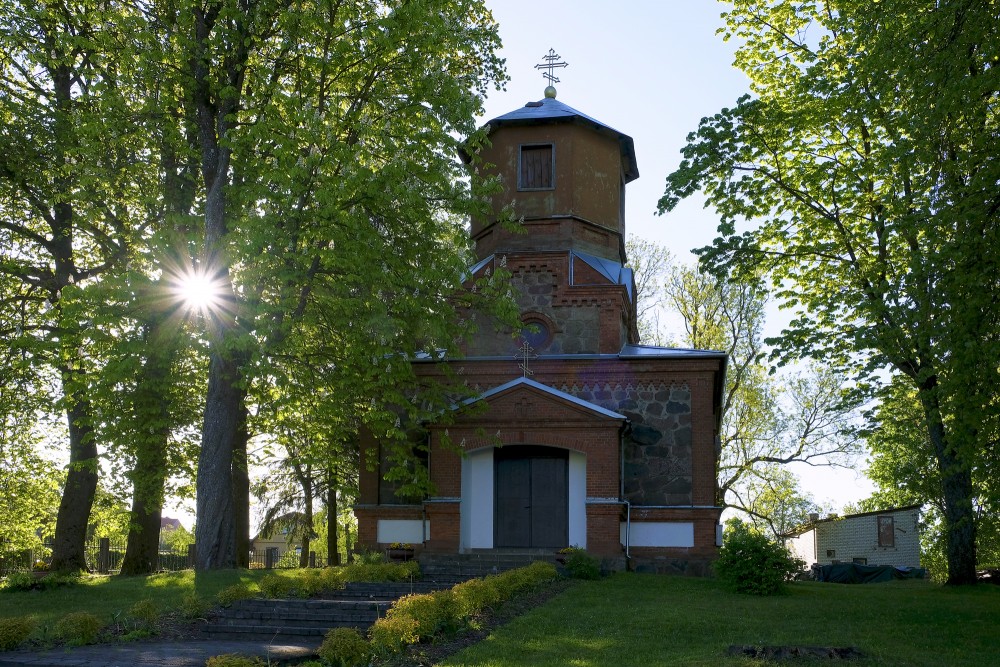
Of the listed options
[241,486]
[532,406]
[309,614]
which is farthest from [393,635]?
[241,486]

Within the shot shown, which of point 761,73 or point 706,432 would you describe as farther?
point 761,73

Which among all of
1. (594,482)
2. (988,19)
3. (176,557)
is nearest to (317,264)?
(594,482)

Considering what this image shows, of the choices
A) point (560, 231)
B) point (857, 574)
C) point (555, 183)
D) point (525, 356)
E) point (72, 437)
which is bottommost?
point (857, 574)

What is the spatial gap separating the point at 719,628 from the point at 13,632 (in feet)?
26.4

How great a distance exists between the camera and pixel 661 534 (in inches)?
810

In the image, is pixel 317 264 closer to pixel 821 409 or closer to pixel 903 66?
pixel 903 66

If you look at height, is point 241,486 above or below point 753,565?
above

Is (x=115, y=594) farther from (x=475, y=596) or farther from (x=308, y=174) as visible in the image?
(x=308, y=174)

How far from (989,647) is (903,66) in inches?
298

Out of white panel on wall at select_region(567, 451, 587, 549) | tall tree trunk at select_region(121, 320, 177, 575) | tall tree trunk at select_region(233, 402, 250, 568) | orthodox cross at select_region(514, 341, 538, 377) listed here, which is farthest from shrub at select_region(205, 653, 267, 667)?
tall tree trunk at select_region(233, 402, 250, 568)

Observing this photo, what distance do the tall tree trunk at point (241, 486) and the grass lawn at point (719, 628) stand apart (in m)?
10.2

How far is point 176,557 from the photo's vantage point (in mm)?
28859

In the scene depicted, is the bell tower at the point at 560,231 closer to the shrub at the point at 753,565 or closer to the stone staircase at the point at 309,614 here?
the shrub at the point at 753,565

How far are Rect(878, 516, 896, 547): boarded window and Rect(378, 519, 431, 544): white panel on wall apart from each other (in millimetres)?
21064
